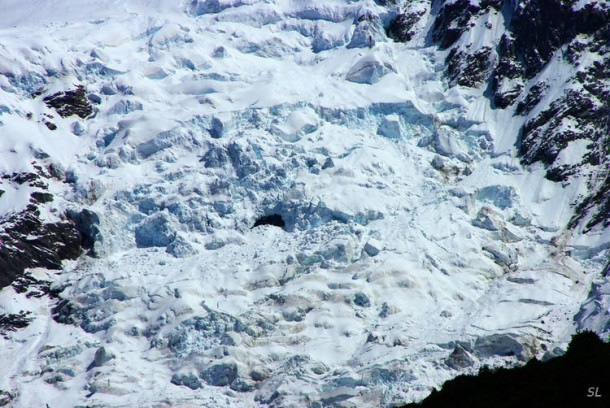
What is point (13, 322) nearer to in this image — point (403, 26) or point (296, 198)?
point (296, 198)

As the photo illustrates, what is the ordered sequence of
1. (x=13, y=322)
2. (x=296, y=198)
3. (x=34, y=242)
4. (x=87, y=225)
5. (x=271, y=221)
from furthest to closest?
(x=271, y=221)
(x=296, y=198)
(x=87, y=225)
(x=34, y=242)
(x=13, y=322)

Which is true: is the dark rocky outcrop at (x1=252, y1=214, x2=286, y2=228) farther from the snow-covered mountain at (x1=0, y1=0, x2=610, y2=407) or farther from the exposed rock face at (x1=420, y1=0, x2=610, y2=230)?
the exposed rock face at (x1=420, y1=0, x2=610, y2=230)

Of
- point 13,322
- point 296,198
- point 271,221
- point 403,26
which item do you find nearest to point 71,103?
point 271,221

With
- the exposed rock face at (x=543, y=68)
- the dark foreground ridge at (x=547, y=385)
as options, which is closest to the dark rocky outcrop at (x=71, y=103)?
the exposed rock face at (x=543, y=68)

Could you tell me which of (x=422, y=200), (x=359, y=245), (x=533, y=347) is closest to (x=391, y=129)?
(x=422, y=200)

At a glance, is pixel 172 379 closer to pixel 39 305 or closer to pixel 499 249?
pixel 39 305

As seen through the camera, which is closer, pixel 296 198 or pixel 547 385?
pixel 547 385

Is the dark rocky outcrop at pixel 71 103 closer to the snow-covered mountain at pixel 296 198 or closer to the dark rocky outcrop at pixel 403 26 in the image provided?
the snow-covered mountain at pixel 296 198
